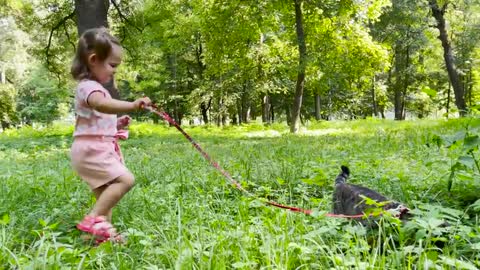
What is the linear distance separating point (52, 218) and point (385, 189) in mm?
2748

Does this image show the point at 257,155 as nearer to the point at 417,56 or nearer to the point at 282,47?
the point at 282,47

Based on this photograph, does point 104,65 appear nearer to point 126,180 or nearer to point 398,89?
point 126,180

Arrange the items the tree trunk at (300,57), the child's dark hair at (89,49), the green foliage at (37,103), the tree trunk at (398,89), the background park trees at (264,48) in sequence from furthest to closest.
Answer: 1. the green foliage at (37,103)
2. the tree trunk at (398,89)
3. the background park trees at (264,48)
4. the tree trunk at (300,57)
5. the child's dark hair at (89,49)

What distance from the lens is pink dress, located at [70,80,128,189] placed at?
3.02 meters

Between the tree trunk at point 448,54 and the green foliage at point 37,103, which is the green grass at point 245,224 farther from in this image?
the green foliage at point 37,103

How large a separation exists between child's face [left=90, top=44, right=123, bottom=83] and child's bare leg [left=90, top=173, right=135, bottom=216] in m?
0.76

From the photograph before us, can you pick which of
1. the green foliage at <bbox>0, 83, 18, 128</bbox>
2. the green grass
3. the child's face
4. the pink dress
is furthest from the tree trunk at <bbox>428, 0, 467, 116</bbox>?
the green foliage at <bbox>0, 83, 18, 128</bbox>

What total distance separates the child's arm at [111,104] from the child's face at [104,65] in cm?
29

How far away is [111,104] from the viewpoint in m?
2.79

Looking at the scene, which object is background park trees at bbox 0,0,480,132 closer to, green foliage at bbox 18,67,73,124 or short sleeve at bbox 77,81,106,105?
green foliage at bbox 18,67,73,124

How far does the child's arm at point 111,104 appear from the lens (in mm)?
2711

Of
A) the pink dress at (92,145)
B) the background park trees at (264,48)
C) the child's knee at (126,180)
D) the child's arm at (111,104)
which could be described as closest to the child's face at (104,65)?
the pink dress at (92,145)

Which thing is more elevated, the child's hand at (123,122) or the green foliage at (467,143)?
the child's hand at (123,122)

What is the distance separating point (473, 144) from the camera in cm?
271
